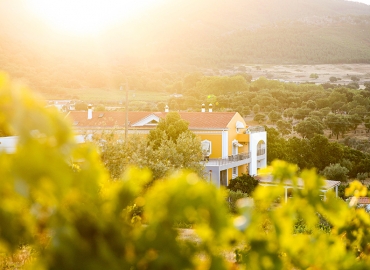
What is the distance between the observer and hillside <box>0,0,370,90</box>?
6275 cm

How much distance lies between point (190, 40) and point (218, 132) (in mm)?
73312

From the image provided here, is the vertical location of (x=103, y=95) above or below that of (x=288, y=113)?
above

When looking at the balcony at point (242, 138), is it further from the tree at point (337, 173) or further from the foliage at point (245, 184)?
the tree at point (337, 173)

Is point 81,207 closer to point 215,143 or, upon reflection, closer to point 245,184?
point 245,184

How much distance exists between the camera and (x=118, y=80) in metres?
62.4

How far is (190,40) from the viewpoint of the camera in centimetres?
9756

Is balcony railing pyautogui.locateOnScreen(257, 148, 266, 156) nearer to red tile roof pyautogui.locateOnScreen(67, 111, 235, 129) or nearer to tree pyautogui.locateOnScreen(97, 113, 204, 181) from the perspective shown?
red tile roof pyautogui.locateOnScreen(67, 111, 235, 129)

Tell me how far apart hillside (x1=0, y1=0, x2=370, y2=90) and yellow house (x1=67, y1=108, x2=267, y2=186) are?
27.0 m

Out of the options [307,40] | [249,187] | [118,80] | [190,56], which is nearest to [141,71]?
[118,80]

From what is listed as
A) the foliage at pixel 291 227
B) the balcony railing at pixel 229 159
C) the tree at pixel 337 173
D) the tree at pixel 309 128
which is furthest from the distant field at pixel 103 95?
the foliage at pixel 291 227

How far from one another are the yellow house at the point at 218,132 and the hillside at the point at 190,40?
88.7ft

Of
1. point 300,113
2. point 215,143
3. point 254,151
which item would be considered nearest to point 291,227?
point 215,143

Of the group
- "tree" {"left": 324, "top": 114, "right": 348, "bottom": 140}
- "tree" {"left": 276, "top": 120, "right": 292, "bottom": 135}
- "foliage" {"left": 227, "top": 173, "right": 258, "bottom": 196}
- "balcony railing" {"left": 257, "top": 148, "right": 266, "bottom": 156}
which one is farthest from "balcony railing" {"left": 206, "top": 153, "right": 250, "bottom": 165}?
"tree" {"left": 324, "top": 114, "right": 348, "bottom": 140}

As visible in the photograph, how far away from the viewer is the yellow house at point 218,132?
26047 mm
